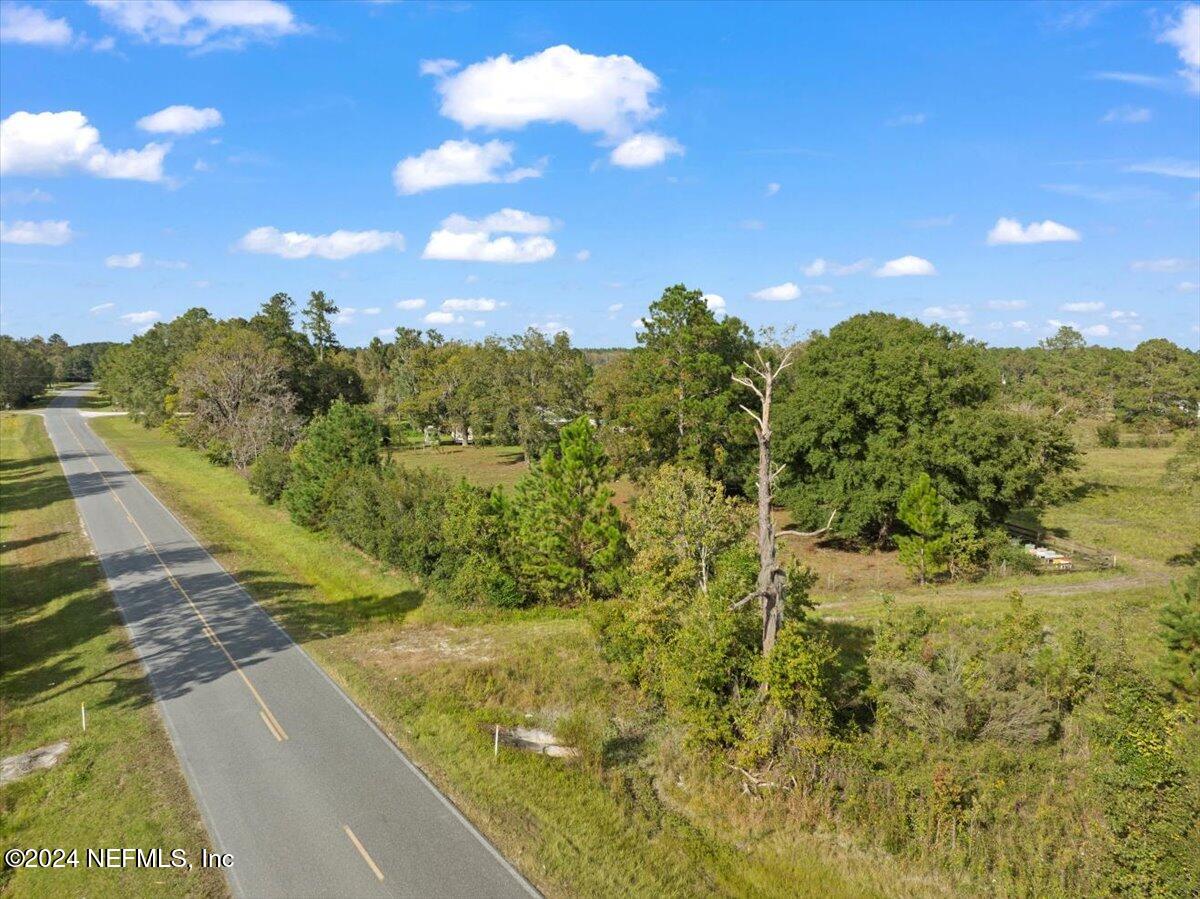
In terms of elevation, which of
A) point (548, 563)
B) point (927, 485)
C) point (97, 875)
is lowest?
point (97, 875)

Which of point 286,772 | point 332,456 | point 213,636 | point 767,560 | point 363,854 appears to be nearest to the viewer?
point 363,854

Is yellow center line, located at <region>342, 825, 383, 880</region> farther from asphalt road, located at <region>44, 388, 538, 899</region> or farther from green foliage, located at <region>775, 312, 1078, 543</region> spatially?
green foliage, located at <region>775, 312, 1078, 543</region>

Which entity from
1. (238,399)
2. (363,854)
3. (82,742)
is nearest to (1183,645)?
(363,854)

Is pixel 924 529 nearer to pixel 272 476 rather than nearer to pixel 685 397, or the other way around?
pixel 685 397

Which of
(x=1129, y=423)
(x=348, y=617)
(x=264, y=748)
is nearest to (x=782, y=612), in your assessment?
(x=264, y=748)

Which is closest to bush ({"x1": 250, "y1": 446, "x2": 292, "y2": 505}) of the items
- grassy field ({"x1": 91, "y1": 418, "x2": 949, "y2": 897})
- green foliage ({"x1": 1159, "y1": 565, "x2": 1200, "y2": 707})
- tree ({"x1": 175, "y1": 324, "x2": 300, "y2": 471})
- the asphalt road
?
tree ({"x1": 175, "y1": 324, "x2": 300, "y2": 471})

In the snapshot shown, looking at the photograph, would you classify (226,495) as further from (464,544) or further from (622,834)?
(622,834)
